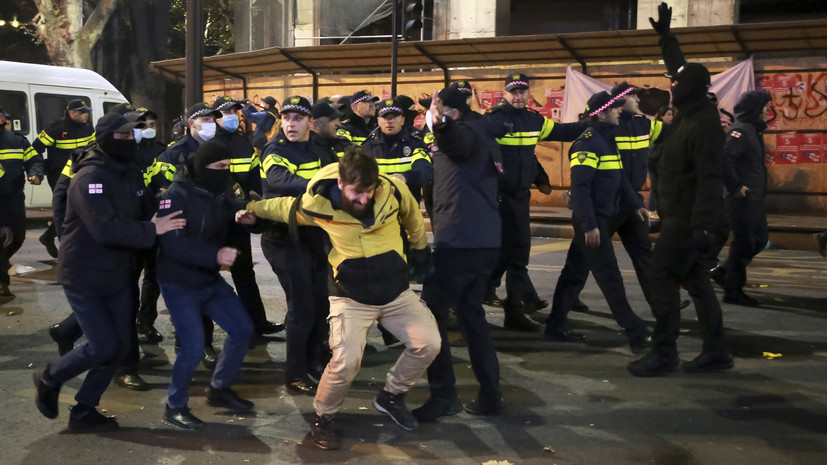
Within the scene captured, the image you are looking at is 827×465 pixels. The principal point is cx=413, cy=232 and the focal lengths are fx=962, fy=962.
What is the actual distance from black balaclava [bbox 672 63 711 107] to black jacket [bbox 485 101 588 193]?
1394 mm

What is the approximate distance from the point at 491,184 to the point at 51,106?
42.6ft

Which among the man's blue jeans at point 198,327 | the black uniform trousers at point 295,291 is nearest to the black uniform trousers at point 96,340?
the man's blue jeans at point 198,327

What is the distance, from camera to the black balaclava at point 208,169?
17.7 feet

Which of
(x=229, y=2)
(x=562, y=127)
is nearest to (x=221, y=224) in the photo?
(x=562, y=127)

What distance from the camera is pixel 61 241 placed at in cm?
524

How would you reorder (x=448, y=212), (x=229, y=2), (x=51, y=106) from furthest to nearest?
(x=229, y=2) < (x=51, y=106) < (x=448, y=212)

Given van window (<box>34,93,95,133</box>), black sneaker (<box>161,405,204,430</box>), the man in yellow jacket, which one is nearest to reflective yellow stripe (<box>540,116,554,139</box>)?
the man in yellow jacket

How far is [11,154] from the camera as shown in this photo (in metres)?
9.66

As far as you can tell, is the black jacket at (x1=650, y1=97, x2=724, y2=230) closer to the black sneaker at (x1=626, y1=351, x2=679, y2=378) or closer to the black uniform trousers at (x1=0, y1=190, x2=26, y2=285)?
the black sneaker at (x1=626, y1=351, x2=679, y2=378)

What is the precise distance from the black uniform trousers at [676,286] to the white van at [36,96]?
12651mm

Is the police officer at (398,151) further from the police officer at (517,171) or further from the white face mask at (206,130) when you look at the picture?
the white face mask at (206,130)

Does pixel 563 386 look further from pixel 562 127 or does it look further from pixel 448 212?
pixel 562 127

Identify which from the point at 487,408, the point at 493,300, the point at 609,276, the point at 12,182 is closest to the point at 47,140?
the point at 12,182

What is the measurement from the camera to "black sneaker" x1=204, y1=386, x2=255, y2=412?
5633 mm
